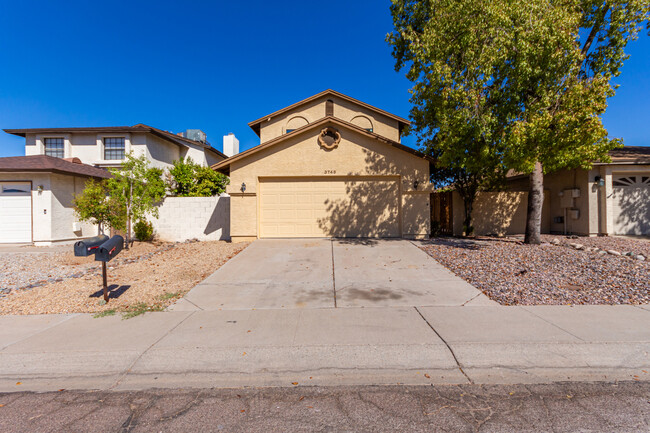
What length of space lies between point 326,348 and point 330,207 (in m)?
8.60

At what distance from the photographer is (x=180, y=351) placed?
3.89 metres

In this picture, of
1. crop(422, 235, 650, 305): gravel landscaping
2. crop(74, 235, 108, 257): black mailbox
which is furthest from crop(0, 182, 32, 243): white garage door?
crop(422, 235, 650, 305): gravel landscaping

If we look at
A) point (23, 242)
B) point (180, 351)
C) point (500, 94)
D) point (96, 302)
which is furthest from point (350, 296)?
point (23, 242)

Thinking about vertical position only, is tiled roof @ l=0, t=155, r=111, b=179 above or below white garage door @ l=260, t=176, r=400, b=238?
above

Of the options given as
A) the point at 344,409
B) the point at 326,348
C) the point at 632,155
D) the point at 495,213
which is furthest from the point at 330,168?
the point at 632,155

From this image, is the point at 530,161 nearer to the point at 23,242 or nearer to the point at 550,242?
the point at 550,242

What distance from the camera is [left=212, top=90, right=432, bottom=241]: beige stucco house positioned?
12070mm

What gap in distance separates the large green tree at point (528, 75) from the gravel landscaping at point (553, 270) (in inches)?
65.1

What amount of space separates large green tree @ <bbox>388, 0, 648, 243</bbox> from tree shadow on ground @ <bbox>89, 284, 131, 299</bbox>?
9372 mm

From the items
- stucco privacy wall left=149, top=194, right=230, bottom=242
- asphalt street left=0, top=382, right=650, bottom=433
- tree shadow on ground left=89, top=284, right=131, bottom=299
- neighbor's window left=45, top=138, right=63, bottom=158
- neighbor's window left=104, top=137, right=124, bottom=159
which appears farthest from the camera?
neighbor's window left=45, top=138, right=63, bottom=158

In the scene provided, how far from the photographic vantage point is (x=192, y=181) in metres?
17.1

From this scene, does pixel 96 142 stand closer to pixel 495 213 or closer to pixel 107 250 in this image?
pixel 107 250

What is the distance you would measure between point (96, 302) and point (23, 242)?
10.1m

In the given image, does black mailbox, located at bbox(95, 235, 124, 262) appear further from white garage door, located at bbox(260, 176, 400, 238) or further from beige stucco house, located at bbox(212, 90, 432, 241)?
white garage door, located at bbox(260, 176, 400, 238)
